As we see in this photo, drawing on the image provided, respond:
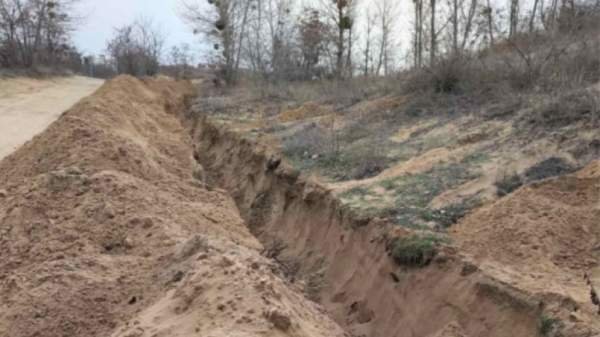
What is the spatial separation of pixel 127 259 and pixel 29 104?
1910 cm

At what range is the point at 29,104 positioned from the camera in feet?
72.8

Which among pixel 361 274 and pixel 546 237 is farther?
pixel 361 274

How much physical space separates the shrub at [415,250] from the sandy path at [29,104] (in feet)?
30.6

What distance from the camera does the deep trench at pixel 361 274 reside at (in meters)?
4.53

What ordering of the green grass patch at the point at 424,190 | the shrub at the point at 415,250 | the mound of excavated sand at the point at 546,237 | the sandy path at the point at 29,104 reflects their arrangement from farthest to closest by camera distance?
the sandy path at the point at 29,104
the green grass patch at the point at 424,190
the shrub at the point at 415,250
the mound of excavated sand at the point at 546,237

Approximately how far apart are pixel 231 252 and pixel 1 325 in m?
1.67

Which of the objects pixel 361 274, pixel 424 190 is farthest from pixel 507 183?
pixel 361 274

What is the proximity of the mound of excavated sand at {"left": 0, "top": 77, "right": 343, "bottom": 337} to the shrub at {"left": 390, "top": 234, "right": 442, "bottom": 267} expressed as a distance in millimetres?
1061

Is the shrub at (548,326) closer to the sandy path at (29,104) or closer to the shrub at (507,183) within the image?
the shrub at (507,183)

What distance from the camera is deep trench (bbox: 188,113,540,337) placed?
453 centimetres

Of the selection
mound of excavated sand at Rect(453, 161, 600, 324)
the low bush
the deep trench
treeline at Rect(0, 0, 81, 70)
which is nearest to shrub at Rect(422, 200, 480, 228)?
mound of excavated sand at Rect(453, 161, 600, 324)

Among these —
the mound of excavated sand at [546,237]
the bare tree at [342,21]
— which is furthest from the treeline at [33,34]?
the mound of excavated sand at [546,237]

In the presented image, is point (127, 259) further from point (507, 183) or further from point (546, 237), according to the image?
point (507, 183)

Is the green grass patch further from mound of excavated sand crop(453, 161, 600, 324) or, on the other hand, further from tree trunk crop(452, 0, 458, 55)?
tree trunk crop(452, 0, 458, 55)
